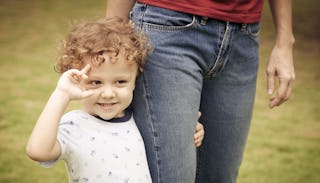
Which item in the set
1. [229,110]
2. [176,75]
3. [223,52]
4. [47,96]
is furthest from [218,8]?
[47,96]

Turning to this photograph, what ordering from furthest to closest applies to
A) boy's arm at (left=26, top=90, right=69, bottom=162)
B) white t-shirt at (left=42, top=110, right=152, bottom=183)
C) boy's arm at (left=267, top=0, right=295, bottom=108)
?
boy's arm at (left=267, top=0, right=295, bottom=108) < white t-shirt at (left=42, top=110, right=152, bottom=183) < boy's arm at (left=26, top=90, right=69, bottom=162)

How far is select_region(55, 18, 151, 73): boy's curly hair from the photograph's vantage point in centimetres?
164

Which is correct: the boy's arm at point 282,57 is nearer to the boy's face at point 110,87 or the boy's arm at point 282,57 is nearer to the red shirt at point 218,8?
the red shirt at point 218,8

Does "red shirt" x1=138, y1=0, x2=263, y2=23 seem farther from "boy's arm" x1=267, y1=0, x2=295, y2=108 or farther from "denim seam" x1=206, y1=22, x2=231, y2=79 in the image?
"boy's arm" x1=267, y1=0, x2=295, y2=108

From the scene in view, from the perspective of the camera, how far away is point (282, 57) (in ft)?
6.54

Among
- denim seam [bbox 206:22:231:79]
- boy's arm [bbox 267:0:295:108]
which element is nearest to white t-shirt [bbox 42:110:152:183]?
denim seam [bbox 206:22:231:79]

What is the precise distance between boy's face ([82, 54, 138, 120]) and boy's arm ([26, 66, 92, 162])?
75 mm

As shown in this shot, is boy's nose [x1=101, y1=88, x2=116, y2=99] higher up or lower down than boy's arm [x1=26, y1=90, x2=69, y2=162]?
higher up

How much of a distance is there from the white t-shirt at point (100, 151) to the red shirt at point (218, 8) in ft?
1.25

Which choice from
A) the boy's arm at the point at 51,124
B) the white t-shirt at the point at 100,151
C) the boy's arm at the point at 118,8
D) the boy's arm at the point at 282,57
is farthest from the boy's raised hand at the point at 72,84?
the boy's arm at the point at 282,57

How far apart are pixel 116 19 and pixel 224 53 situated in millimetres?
348

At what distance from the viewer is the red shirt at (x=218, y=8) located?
169 cm

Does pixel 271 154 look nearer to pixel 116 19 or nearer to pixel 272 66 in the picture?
pixel 272 66

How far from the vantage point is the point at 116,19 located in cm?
176
